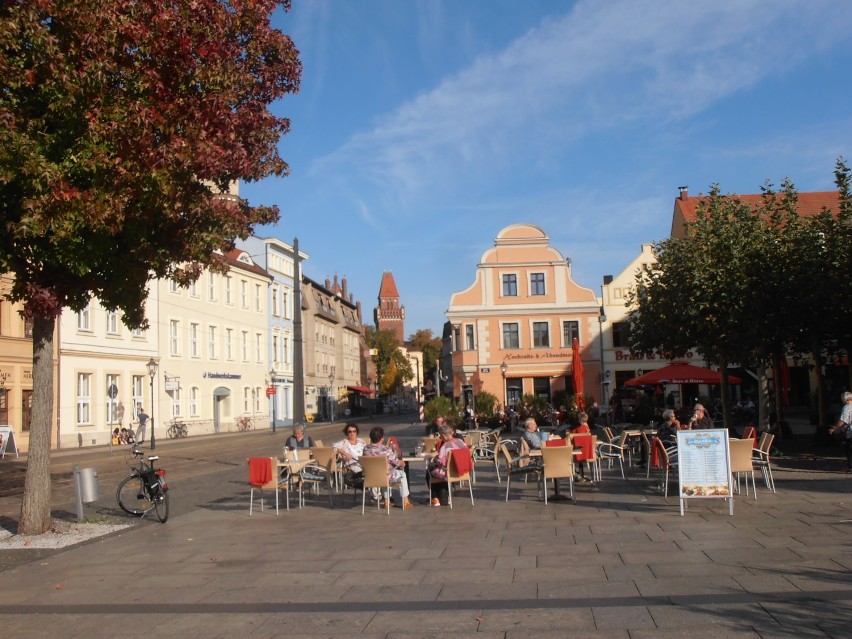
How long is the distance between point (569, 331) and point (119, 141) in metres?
40.5

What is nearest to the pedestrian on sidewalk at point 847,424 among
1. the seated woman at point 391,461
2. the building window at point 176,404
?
the seated woman at point 391,461

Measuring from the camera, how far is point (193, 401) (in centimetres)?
4778

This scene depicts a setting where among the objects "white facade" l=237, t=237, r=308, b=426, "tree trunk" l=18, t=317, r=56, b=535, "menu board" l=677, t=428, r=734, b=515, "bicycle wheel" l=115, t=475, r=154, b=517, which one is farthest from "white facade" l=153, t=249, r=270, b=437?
"menu board" l=677, t=428, r=734, b=515

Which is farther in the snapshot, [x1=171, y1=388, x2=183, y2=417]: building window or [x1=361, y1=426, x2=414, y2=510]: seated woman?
[x1=171, y1=388, x2=183, y2=417]: building window

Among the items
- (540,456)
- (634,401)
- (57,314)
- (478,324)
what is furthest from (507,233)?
(57,314)

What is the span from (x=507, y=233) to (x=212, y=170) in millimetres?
39415

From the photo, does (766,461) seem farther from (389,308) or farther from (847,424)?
(389,308)

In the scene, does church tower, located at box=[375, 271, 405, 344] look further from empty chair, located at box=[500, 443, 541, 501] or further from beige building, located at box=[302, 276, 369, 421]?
empty chair, located at box=[500, 443, 541, 501]

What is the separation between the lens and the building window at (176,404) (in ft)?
148

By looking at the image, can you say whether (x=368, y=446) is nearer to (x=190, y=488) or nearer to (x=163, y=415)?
(x=190, y=488)

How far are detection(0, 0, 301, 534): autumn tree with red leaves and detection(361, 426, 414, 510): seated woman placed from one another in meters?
3.90

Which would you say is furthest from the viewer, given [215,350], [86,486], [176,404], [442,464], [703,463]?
[215,350]

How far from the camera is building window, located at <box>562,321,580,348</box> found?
48312 millimetres

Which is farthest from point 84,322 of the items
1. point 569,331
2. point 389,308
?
point 389,308
